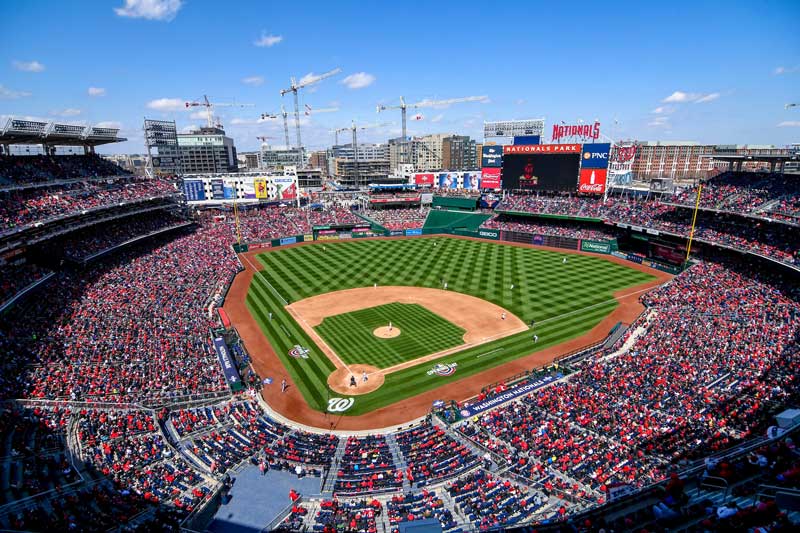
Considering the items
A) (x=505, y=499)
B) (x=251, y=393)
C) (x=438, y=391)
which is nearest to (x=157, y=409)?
(x=251, y=393)

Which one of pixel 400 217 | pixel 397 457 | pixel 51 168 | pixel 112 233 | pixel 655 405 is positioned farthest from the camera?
pixel 400 217

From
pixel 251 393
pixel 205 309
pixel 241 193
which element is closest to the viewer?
pixel 251 393

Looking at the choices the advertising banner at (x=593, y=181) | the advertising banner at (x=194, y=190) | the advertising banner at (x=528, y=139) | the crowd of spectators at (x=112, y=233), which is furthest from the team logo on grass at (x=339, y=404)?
the advertising banner at (x=194, y=190)

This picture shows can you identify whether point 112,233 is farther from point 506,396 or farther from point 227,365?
point 506,396

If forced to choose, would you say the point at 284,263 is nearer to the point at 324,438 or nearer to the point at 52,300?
the point at 52,300

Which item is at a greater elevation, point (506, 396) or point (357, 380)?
point (506, 396)

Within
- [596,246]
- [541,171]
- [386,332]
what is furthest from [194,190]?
[596,246]

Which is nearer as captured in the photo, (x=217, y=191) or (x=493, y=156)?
(x=217, y=191)
